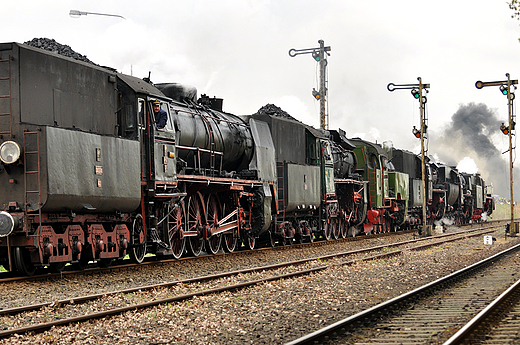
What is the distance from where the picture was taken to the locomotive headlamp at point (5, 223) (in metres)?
9.94

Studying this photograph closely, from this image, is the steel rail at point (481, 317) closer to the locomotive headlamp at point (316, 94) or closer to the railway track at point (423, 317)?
the railway track at point (423, 317)

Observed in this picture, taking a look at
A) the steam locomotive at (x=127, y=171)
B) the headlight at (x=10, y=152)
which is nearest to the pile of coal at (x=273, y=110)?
the steam locomotive at (x=127, y=171)

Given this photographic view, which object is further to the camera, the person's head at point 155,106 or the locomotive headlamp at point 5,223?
the person's head at point 155,106

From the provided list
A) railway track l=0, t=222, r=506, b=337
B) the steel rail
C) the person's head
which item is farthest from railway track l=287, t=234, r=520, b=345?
the person's head

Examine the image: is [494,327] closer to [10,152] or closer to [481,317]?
[481,317]

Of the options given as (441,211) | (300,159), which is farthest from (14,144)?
(441,211)

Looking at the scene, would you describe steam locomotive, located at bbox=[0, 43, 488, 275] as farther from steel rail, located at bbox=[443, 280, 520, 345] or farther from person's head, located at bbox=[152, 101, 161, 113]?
steel rail, located at bbox=[443, 280, 520, 345]

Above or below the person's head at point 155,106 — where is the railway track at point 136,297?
below

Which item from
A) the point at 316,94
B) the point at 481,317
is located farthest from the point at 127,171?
the point at 316,94

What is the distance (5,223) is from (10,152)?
1.20 metres

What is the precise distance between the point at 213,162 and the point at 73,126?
16.3 feet

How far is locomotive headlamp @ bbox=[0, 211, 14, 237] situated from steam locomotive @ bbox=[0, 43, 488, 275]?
2cm

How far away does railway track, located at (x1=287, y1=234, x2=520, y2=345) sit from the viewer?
700cm

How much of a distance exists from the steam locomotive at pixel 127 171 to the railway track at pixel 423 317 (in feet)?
18.1
